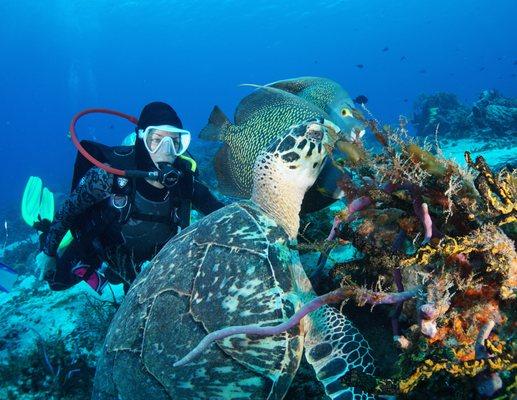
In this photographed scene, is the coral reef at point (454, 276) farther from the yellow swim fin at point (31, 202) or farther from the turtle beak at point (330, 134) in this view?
the yellow swim fin at point (31, 202)

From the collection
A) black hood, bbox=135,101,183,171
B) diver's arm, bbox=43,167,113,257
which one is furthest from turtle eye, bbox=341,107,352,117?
diver's arm, bbox=43,167,113,257

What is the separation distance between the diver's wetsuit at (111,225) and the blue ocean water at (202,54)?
56.8 meters

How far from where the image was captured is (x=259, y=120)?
3062 mm

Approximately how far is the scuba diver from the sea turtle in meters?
1.51

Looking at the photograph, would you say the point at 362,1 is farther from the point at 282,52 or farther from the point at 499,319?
the point at 499,319

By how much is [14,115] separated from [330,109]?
13296 cm

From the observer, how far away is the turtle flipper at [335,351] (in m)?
1.71

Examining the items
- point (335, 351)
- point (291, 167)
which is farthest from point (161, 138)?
point (335, 351)

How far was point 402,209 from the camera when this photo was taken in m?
1.71

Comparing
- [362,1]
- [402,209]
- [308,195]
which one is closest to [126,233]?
[308,195]

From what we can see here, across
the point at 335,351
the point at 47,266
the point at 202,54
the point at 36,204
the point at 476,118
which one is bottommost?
the point at 476,118

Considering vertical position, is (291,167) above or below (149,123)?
below

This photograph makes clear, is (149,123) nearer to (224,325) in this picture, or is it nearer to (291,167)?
(291,167)

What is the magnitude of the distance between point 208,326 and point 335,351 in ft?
2.45
